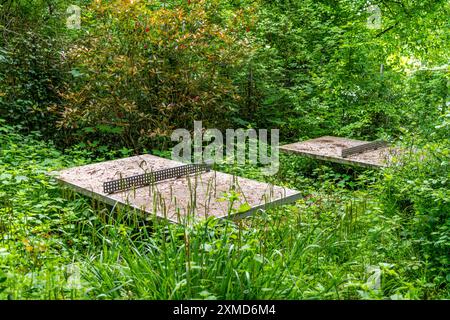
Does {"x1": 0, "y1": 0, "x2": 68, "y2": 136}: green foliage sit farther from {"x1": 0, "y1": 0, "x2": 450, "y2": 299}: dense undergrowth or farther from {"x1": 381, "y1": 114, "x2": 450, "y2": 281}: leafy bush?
{"x1": 381, "y1": 114, "x2": 450, "y2": 281}: leafy bush

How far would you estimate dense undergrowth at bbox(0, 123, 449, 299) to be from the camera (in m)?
3.30

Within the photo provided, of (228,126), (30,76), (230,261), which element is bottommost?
(230,261)

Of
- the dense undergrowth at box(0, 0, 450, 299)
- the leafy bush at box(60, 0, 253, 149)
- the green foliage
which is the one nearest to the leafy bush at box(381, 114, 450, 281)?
the dense undergrowth at box(0, 0, 450, 299)

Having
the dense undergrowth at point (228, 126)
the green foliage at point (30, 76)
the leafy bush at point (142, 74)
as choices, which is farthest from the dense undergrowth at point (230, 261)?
the green foliage at point (30, 76)

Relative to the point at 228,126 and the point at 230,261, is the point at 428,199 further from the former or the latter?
the point at 228,126

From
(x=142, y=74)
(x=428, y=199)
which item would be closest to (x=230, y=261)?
(x=428, y=199)

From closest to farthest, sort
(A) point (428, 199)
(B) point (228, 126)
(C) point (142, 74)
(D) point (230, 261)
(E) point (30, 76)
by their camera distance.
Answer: (D) point (230, 261), (A) point (428, 199), (C) point (142, 74), (E) point (30, 76), (B) point (228, 126)

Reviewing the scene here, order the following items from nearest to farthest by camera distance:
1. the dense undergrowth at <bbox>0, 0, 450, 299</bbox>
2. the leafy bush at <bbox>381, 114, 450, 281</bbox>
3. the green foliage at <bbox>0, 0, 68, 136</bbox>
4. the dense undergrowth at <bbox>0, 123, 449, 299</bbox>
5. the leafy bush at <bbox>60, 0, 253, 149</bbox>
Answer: the dense undergrowth at <bbox>0, 123, 449, 299</bbox> < the dense undergrowth at <bbox>0, 0, 450, 299</bbox> < the leafy bush at <bbox>381, 114, 450, 281</bbox> < the leafy bush at <bbox>60, 0, 253, 149</bbox> < the green foliage at <bbox>0, 0, 68, 136</bbox>

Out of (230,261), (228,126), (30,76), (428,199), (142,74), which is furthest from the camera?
(228,126)

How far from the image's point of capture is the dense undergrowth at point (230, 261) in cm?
330

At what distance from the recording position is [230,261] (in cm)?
338

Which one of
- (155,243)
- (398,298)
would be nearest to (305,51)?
(155,243)

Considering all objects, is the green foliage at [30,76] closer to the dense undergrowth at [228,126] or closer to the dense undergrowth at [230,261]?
the dense undergrowth at [228,126]

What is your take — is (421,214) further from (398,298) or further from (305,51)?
(305,51)
